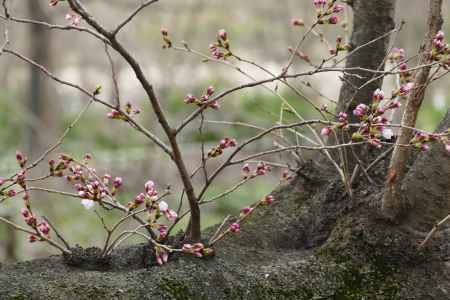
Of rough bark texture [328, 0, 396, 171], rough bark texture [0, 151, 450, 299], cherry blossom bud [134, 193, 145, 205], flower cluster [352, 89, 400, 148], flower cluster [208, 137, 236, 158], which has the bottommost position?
rough bark texture [0, 151, 450, 299]

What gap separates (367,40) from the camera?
2297mm

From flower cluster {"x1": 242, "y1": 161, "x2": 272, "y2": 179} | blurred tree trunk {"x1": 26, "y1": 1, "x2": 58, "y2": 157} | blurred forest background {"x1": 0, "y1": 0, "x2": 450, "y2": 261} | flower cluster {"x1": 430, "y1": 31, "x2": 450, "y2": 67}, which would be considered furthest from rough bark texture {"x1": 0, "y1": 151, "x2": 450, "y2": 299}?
blurred tree trunk {"x1": 26, "y1": 1, "x2": 58, "y2": 157}

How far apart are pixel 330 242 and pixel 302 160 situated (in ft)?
1.39

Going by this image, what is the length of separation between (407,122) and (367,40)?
1.79 ft

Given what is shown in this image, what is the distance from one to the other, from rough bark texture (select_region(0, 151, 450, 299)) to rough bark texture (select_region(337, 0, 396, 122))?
1.12 ft

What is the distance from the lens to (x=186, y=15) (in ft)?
40.1

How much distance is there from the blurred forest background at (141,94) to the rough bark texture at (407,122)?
5253 mm

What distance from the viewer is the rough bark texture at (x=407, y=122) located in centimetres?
183

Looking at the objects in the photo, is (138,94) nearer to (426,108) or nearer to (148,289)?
(426,108)

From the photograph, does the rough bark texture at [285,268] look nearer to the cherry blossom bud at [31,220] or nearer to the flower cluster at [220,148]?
the cherry blossom bud at [31,220]

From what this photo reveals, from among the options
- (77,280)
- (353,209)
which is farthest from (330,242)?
(77,280)

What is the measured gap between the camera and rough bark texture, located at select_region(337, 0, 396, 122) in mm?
2271

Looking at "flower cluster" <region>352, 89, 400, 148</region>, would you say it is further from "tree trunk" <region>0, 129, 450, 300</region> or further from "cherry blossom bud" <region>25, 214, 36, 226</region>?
"cherry blossom bud" <region>25, 214, 36, 226</region>

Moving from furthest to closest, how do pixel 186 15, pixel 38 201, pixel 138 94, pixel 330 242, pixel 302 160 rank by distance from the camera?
1. pixel 138 94
2. pixel 186 15
3. pixel 38 201
4. pixel 302 160
5. pixel 330 242
